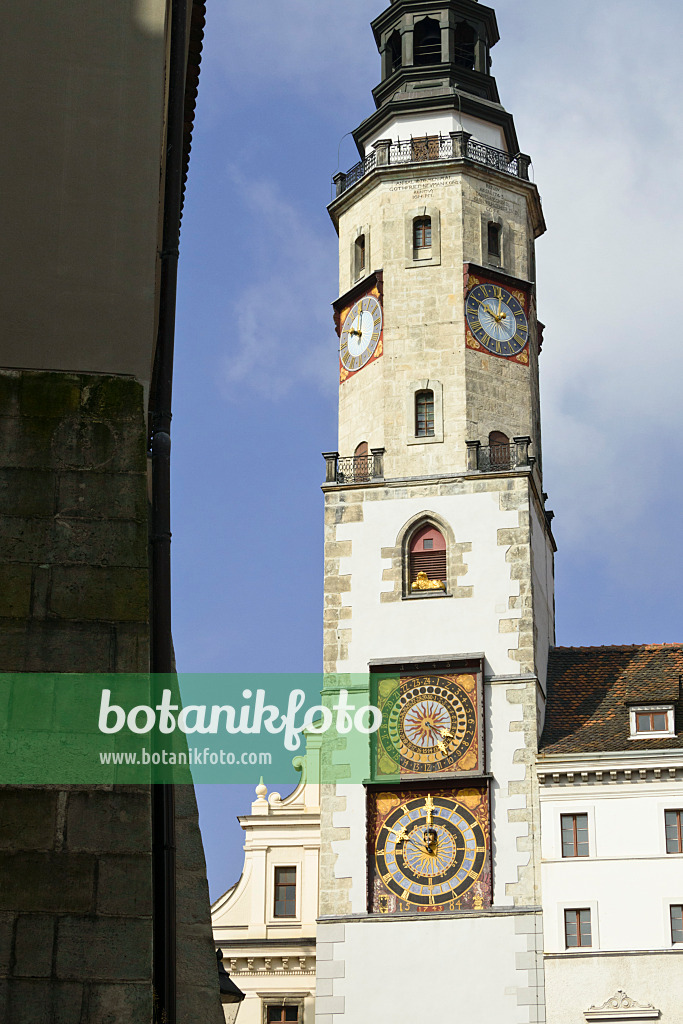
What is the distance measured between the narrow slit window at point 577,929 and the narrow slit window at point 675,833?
2.14m

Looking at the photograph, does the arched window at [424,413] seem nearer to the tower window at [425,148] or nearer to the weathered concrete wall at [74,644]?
the tower window at [425,148]

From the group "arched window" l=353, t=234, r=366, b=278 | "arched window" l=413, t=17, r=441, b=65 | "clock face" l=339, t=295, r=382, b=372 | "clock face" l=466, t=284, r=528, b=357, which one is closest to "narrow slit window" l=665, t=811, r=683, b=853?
"clock face" l=466, t=284, r=528, b=357

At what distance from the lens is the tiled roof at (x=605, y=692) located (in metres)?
36.1

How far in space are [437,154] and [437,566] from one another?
1114 centimetres

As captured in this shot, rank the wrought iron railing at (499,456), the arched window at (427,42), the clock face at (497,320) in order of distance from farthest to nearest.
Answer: the arched window at (427,42), the clock face at (497,320), the wrought iron railing at (499,456)

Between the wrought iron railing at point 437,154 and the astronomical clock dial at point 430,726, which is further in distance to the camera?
the wrought iron railing at point 437,154

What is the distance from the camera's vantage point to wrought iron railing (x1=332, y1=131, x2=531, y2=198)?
139 feet

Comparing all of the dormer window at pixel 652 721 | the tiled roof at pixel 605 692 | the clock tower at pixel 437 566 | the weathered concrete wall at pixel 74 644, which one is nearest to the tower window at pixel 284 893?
the clock tower at pixel 437 566

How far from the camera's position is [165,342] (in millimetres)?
9719

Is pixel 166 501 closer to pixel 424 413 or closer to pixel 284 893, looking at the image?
pixel 424 413

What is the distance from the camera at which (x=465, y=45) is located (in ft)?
154

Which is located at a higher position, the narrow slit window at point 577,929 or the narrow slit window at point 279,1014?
the narrow slit window at point 577,929

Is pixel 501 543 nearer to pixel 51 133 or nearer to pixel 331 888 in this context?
pixel 331 888

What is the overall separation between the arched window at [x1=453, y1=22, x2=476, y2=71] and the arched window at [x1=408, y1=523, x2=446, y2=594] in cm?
1500
